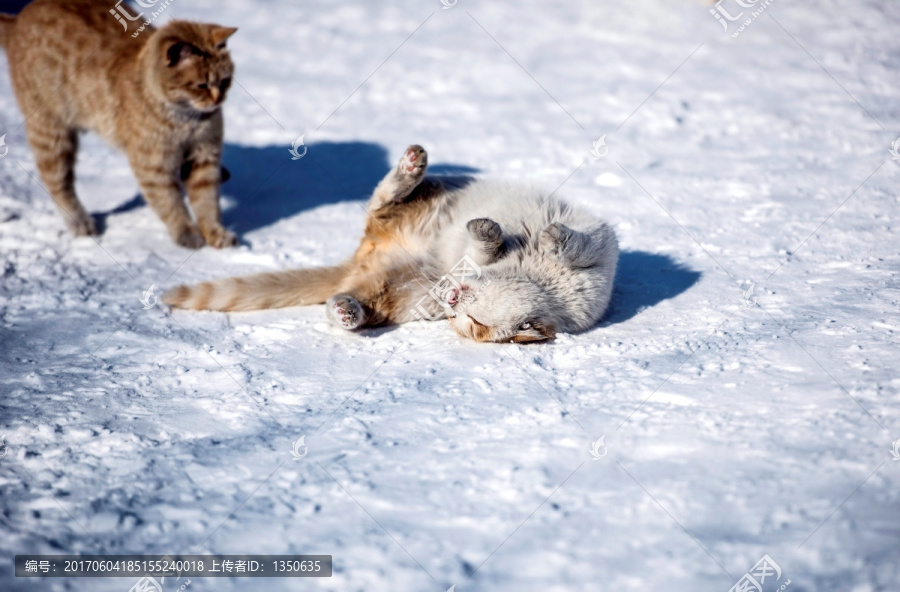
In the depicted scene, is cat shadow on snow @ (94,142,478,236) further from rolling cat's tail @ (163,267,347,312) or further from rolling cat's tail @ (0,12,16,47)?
rolling cat's tail @ (0,12,16,47)

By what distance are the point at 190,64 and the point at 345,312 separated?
6.58 feet

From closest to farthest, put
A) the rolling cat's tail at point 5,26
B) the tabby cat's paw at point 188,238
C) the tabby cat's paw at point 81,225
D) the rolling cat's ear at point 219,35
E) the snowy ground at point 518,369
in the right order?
1. the snowy ground at point 518,369
2. the rolling cat's ear at point 219,35
3. the tabby cat's paw at point 188,238
4. the tabby cat's paw at point 81,225
5. the rolling cat's tail at point 5,26

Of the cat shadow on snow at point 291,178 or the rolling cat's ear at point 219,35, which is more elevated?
the rolling cat's ear at point 219,35

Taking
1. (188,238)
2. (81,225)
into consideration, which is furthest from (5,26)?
(188,238)

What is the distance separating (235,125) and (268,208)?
1487mm

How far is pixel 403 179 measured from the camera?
3.79m

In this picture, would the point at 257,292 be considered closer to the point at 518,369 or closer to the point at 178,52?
the point at 518,369

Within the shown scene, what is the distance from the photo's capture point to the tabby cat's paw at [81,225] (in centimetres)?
477

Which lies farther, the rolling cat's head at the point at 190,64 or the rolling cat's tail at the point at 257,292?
the rolling cat's head at the point at 190,64

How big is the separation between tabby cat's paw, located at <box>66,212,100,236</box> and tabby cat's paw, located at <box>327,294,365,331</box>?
Result: 7.57 ft

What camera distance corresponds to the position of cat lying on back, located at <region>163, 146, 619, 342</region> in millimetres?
3385

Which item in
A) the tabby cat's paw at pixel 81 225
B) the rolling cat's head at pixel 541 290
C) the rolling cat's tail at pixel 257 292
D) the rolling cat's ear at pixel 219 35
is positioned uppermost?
the rolling cat's ear at pixel 219 35

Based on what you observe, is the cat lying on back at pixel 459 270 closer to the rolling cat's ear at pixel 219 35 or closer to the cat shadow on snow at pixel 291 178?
the cat shadow on snow at pixel 291 178

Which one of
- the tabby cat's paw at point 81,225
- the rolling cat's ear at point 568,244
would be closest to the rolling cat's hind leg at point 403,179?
the rolling cat's ear at point 568,244
